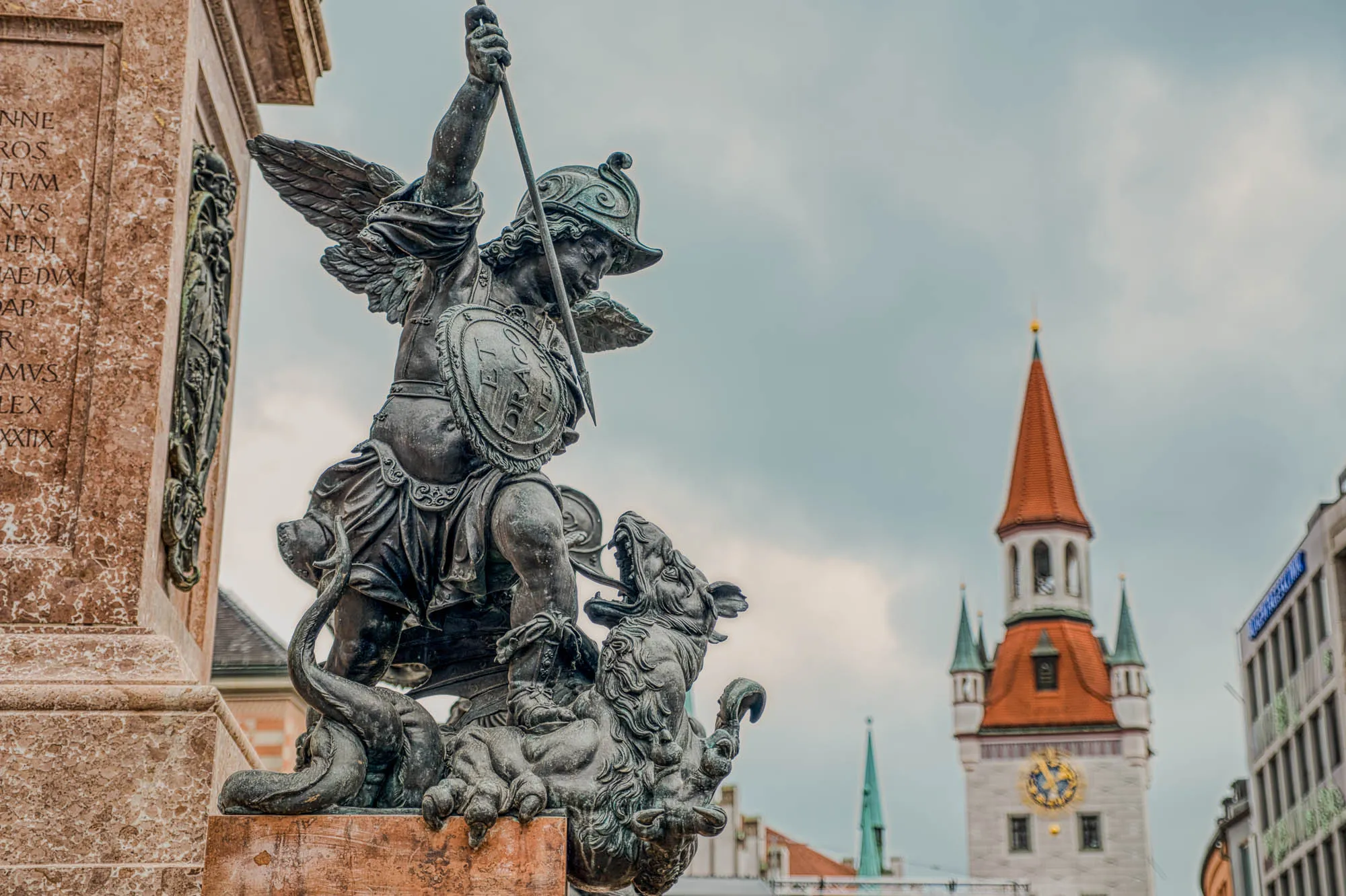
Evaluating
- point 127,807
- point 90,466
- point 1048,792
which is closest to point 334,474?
point 90,466

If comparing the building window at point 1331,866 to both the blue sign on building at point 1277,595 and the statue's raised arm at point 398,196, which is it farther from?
the statue's raised arm at point 398,196

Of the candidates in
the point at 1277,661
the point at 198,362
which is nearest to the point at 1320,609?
the point at 1277,661

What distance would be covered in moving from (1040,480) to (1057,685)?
51.4 feet

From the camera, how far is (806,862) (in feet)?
400

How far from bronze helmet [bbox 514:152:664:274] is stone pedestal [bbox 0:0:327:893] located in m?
1.26

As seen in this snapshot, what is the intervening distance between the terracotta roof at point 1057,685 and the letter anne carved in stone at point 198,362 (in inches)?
5114

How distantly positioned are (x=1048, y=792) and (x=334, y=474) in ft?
430

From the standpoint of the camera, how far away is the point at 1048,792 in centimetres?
13375

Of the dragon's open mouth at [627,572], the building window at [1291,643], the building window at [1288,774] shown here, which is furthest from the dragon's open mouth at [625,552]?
the building window at [1288,774]

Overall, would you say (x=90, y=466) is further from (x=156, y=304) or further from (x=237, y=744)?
(x=237, y=744)

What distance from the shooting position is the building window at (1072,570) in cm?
14338

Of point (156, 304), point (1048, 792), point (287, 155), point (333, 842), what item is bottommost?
point (333, 842)

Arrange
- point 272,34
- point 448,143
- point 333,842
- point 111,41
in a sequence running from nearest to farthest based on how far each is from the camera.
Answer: point 333,842, point 448,143, point 111,41, point 272,34

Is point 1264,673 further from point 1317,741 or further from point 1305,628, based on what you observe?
point 1317,741
